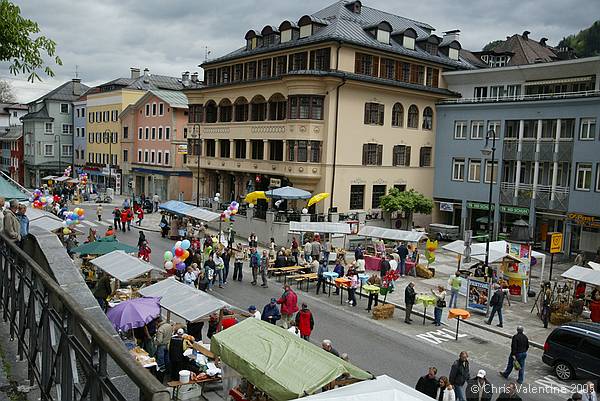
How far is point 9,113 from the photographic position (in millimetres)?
98312

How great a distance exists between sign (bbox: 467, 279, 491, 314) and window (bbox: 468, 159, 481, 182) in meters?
21.8

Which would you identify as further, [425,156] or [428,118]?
[425,156]

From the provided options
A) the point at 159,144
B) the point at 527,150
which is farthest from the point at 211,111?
the point at 527,150

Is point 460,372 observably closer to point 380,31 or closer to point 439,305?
point 439,305

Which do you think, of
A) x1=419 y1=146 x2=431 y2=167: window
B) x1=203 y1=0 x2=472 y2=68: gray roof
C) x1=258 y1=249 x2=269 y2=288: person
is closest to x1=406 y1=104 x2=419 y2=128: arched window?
x1=419 y1=146 x2=431 y2=167: window

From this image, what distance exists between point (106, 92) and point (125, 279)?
62262 millimetres

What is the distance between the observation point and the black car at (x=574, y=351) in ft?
50.1

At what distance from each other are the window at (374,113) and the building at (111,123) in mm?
37073

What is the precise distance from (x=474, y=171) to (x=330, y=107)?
12.6 metres

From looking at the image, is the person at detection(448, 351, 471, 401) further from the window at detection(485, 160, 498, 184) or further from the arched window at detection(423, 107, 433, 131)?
the arched window at detection(423, 107, 433, 131)

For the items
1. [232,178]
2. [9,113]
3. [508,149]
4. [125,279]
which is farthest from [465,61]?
[9,113]

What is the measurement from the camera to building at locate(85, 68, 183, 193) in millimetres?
70688

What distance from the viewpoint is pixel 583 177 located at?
3628cm

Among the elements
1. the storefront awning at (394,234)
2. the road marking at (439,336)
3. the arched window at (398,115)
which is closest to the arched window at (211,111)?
the arched window at (398,115)
